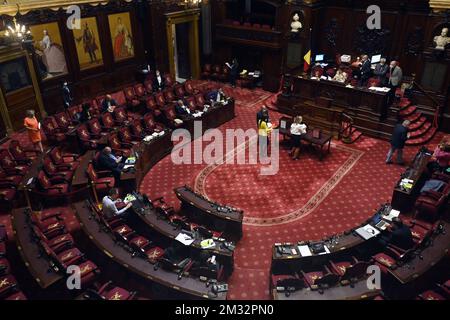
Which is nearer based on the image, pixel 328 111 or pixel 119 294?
pixel 119 294

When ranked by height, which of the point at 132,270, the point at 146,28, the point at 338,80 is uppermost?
the point at 146,28

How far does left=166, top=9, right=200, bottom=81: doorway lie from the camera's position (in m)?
17.2

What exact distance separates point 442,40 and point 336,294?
10.4 m

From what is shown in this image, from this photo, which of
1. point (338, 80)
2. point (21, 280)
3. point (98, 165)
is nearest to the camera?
point (21, 280)

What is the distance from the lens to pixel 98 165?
9.87 metres

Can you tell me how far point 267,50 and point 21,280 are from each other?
45.0 feet

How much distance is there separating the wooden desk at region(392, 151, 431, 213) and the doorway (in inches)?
465

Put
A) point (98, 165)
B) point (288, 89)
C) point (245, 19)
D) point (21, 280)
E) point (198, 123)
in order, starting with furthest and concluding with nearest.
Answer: point (245, 19)
point (288, 89)
point (198, 123)
point (98, 165)
point (21, 280)

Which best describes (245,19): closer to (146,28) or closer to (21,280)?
(146,28)

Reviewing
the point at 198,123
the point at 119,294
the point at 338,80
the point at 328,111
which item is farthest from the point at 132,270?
the point at 338,80

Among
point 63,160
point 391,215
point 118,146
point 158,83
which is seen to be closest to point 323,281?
point 391,215
